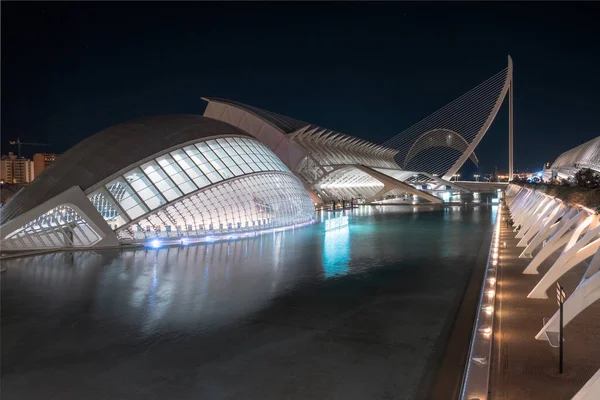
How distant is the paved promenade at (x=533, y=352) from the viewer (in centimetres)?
545

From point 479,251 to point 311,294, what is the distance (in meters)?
8.86

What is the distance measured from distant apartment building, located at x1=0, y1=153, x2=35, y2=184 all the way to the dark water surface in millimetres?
125406

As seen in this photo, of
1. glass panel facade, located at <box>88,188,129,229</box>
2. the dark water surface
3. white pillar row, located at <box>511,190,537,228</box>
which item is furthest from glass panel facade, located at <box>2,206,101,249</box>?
white pillar row, located at <box>511,190,537,228</box>

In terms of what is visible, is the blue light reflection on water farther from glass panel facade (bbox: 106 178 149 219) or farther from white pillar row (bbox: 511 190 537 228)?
white pillar row (bbox: 511 190 537 228)

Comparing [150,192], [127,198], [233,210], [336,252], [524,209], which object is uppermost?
[150,192]

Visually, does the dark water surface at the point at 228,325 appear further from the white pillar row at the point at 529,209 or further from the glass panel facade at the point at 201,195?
the white pillar row at the point at 529,209

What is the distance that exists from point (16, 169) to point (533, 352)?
142449 mm

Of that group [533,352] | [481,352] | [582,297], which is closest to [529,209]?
[533,352]

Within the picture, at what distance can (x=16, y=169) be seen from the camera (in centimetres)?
12350

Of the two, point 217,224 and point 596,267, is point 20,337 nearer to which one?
point 596,267

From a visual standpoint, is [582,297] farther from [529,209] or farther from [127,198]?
[127,198]

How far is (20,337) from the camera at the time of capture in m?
7.89

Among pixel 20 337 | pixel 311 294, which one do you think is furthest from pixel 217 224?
pixel 20 337

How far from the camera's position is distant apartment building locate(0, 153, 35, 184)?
120312mm
